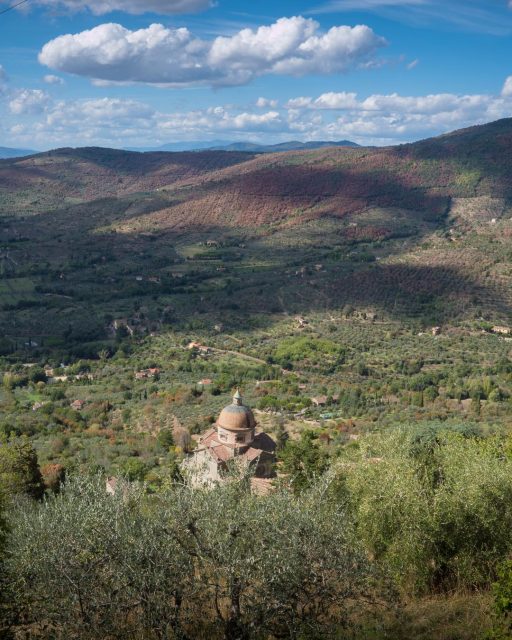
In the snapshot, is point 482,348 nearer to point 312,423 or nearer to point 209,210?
point 312,423

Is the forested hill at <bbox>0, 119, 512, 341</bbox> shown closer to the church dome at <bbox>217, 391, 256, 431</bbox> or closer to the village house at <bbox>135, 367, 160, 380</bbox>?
the village house at <bbox>135, 367, 160, 380</bbox>

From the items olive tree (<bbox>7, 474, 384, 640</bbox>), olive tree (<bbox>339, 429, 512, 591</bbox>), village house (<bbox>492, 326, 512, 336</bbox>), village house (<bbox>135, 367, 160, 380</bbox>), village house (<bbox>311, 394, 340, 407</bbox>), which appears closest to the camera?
olive tree (<bbox>7, 474, 384, 640</bbox>)

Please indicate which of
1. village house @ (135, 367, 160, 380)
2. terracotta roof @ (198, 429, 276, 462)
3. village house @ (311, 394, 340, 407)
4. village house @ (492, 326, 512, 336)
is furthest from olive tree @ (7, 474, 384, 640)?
village house @ (492, 326, 512, 336)

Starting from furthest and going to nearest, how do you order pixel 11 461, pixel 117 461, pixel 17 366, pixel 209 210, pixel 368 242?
pixel 209 210
pixel 368 242
pixel 17 366
pixel 117 461
pixel 11 461

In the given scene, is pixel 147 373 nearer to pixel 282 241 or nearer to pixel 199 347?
pixel 199 347

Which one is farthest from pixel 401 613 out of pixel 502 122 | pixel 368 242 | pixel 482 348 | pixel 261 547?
pixel 502 122

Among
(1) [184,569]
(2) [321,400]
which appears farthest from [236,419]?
(1) [184,569]

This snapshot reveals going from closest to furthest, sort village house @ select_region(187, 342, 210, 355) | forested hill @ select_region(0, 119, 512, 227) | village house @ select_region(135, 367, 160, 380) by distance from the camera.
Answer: village house @ select_region(135, 367, 160, 380) < village house @ select_region(187, 342, 210, 355) < forested hill @ select_region(0, 119, 512, 227)

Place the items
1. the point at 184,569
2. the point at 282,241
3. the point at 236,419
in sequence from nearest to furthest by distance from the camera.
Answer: the point at 184,569 < the point at 236,419 < the point at 282,241

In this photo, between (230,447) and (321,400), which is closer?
(230,447)

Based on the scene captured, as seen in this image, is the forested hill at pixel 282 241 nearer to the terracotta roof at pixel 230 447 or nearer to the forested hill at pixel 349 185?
the forested hill at pixel 349 185

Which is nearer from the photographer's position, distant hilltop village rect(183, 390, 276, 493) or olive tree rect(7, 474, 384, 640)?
olive tree rect(7, 474, 384, 640)
